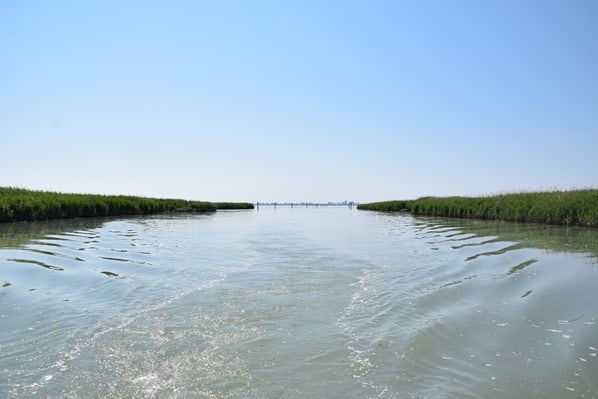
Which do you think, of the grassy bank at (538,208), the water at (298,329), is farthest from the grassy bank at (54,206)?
the grassy bank at (538,208)

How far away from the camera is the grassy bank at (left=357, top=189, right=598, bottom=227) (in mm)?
19875

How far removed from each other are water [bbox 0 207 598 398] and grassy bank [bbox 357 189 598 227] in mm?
14011

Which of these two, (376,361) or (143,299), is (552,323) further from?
(143,299)

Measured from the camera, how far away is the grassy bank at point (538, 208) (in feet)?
65.2

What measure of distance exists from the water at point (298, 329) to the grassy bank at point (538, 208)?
14011mm

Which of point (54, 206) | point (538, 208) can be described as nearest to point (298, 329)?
point (538, 208)

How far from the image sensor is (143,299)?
19.0ft

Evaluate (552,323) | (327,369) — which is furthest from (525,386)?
(552,323)

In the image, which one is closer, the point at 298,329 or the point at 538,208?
the point at 298,329

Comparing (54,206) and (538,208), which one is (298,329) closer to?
(538,208)

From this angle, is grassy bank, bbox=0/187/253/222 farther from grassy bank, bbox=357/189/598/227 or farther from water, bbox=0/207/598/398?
grassy bank, bbox=357/189/598/227

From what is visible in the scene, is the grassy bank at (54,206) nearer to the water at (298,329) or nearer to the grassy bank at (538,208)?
the water at (298,329)

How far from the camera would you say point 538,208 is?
22797 millimetres

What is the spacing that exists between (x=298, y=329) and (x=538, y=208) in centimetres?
2231
